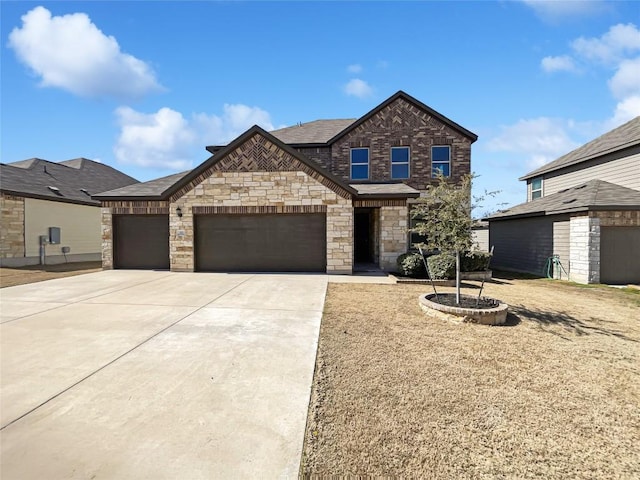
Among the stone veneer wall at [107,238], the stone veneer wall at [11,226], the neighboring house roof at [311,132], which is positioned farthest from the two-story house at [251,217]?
the stone veneer wall at [11,226]

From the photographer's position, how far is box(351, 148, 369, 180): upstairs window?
1695 centimetres

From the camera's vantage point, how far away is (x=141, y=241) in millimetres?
13820

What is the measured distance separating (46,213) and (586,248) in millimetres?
26488

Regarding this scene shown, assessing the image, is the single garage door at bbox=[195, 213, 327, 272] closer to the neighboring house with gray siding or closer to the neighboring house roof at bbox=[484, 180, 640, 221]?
the neighboring house roof at bbox=[484, 180, 640, 221]

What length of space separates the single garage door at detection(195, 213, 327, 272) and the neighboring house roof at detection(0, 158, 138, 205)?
37.1 ft

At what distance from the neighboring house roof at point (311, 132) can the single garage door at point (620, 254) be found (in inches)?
528

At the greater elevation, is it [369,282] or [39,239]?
[39,239]

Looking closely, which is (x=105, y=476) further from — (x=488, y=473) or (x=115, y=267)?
(x=115, y=267)

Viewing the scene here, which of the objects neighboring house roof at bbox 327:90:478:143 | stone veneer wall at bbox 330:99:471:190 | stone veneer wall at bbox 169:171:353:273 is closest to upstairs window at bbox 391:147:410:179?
stone veneer wall at bbox 330:99:471:190

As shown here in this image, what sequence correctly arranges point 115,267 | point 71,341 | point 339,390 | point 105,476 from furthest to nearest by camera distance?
1. point 115,267
2. point 71,341
3. point 339,390
4. point 105,476

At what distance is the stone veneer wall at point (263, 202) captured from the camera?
41.0ft

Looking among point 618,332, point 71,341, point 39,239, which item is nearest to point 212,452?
point 71,341

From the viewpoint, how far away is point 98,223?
20.7 m

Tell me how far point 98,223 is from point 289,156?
53.5ft
